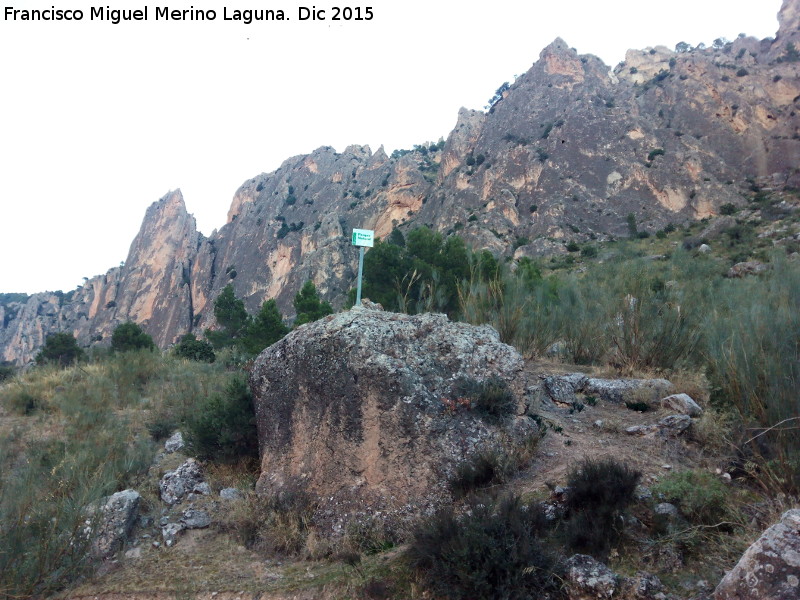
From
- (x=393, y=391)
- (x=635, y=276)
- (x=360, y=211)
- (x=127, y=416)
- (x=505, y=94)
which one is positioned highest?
(x=505, y=94)

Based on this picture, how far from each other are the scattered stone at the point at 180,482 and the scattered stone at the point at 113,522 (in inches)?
27.2

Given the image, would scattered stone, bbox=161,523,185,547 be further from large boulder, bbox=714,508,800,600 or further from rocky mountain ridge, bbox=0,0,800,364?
rocky mountain ridge, bbox=0,0,800,364

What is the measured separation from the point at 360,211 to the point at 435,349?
54363mm

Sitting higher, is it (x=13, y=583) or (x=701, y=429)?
(x=701, y=429)

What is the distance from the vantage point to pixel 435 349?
6051mm

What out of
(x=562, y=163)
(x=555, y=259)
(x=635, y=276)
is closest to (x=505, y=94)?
(x=562, y=163)

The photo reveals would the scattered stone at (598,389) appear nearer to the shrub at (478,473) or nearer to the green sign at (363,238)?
the shrub at (478,473)

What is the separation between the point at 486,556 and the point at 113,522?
404 centimetres

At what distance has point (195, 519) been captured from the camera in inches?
225

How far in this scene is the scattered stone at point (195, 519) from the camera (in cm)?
565

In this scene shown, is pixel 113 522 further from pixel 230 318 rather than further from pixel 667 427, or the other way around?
pixel 230 318

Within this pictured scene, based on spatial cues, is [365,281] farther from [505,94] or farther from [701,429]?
[505,94]

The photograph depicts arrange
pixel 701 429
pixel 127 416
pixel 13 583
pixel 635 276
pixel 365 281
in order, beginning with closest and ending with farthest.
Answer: pixel 13 583
pixel 701 429
pixel 635 276
pixel 127 416
pixel 365 281

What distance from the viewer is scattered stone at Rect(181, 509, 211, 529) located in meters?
5.65
